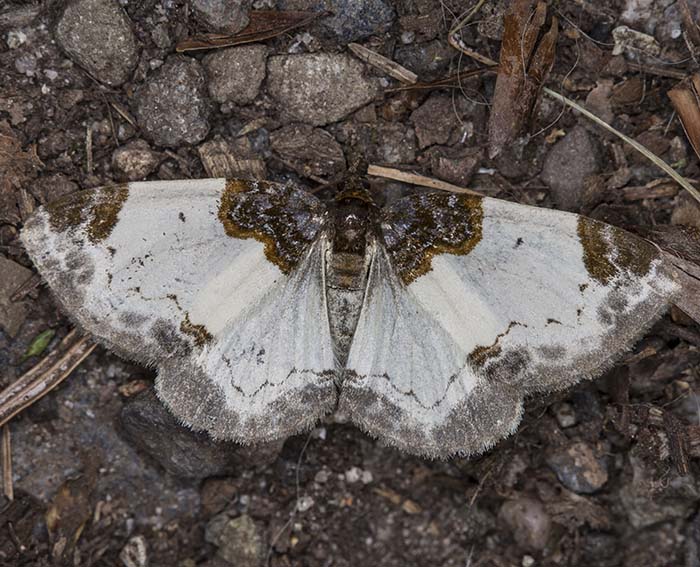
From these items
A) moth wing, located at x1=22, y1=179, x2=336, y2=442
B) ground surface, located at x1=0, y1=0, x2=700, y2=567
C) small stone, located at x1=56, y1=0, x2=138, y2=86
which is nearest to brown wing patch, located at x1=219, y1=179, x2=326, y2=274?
moth wing, located at x1=22, y1=179, x2=336, y2=442

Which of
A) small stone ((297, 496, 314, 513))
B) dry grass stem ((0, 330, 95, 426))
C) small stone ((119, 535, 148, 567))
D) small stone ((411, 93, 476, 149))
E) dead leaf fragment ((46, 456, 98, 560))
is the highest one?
small stone ((411, 93, 476, 149))

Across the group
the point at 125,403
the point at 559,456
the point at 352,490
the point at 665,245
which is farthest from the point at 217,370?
the point at 665,245

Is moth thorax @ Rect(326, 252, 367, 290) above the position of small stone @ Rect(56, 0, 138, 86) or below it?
below

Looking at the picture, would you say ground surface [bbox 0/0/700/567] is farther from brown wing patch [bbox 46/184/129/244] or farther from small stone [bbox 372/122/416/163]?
brown wing patch [bbox 46/184/129/244]

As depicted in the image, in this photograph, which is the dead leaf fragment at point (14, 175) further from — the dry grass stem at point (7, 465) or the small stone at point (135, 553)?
the small stone at point (135, 553)

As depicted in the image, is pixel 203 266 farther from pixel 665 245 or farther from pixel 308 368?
pixel 665 245

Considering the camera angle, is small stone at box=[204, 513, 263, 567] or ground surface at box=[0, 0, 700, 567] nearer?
ground surface at box=[0, 0, 700, 567]

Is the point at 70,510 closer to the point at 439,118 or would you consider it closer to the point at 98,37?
the point at 98,37
